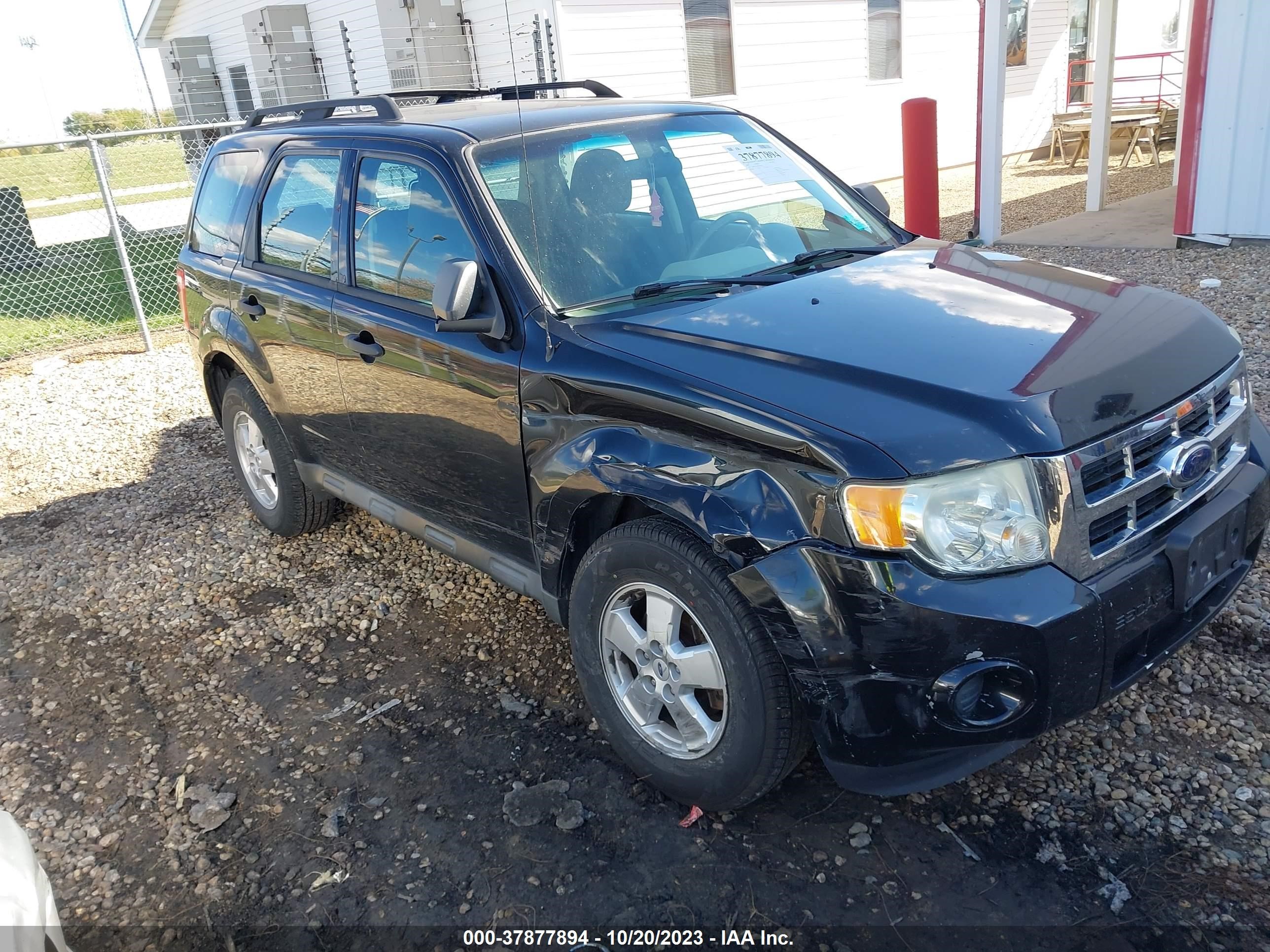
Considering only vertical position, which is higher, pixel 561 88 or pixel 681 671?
pixel 561 88

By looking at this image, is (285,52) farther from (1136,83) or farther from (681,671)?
(681,671)

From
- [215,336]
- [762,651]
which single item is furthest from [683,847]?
[215,336]

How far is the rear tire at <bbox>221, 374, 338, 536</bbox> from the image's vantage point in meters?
4.78

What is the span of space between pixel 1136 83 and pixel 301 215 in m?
19.2

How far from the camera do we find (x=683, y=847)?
2768 mm

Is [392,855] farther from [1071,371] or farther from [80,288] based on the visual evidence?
[80,288]

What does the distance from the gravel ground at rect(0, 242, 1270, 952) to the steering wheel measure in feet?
5.31

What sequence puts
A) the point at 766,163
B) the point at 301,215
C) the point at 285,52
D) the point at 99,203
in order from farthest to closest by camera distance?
the point at 99,203 → the point at 285,52 → the point at 301,215 → the point at 766,163

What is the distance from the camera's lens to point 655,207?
351 cm

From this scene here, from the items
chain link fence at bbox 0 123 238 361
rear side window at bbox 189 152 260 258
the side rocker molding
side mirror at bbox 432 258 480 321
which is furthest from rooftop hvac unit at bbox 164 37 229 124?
side mirror at bbox 432 258 480 321

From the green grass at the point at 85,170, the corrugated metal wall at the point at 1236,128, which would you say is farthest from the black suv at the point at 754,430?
the green grass at the point at 85,170

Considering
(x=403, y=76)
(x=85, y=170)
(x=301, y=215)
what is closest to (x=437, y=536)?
(x=301, y=215)

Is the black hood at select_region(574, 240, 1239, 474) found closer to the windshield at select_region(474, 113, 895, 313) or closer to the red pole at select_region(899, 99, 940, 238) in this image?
the windshield at select_region(474, 113, 895, 313)

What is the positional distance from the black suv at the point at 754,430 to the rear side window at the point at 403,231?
13mm
